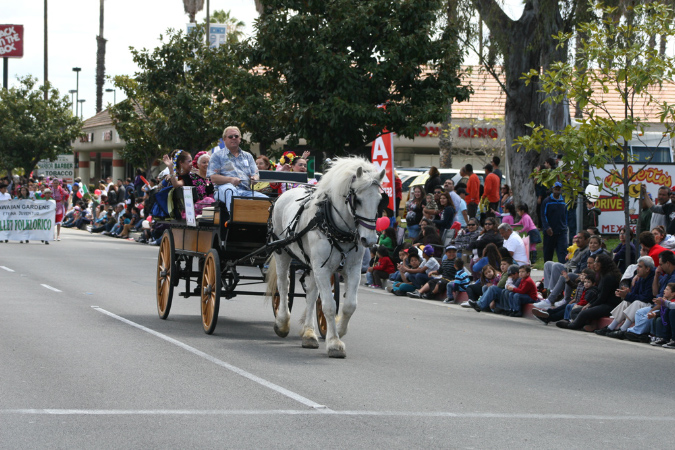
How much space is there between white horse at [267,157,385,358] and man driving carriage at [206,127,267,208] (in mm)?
1510

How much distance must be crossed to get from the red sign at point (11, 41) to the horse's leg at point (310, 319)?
49395 mm

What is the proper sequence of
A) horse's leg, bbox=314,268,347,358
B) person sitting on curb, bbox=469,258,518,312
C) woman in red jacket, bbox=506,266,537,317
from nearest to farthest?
1. horse's leg, bbox=314,268,347,358
2. woman in red jacket, bbox=506,266,537,317
3. person sitting on curb, bbox=469,258,518,312

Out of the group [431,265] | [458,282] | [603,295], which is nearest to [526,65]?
[431,265]

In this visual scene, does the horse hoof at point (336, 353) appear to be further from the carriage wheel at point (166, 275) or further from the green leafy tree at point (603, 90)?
the green leafy tree at point (603, 90)

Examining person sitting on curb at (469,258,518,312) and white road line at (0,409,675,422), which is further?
person sitting on curb at (469,258,518,312)

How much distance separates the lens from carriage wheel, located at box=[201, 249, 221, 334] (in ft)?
35.5

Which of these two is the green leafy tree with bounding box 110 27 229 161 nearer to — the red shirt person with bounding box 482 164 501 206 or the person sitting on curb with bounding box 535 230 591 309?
the red shirt person with bounding box 482 164 501 206

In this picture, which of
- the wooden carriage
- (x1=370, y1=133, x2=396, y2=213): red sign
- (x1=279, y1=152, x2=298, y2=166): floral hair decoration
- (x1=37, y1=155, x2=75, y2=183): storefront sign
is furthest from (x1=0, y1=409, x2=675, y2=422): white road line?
A: (x1=37, y1=155, x2=75, y2=183): storefront sign

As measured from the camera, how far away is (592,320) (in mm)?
14078

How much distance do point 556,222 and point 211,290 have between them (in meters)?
10.2

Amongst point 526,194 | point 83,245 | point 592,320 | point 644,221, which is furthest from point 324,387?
point 83,245

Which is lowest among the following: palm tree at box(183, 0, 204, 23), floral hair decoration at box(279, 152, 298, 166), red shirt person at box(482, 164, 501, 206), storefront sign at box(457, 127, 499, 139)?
red shirt person at box(482, 164, 501, 206)

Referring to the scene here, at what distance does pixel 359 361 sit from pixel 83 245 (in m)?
21.8

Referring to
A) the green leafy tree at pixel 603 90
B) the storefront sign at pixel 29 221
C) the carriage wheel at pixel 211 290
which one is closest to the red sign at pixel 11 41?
the storefront sign at pixel 29 221
